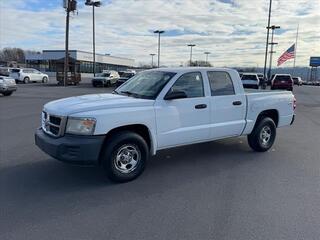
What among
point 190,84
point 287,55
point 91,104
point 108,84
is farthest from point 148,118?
point 287,55

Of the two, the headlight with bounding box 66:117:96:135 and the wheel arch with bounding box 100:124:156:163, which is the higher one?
the headlight with bounding box 66:117:96:135

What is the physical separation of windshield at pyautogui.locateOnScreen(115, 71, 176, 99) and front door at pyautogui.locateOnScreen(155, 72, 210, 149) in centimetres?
22

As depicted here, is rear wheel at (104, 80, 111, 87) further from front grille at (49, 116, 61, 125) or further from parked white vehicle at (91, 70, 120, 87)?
front grille at (49, 116, 61, 125)

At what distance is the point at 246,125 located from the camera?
7.18 metres

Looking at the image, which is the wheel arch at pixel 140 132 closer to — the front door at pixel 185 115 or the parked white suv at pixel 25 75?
the front door at pixel 185 115

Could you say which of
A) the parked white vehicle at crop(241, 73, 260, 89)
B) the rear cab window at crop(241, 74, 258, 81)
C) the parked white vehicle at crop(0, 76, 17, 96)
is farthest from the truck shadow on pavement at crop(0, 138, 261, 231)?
the rear cab window at crop(241, 74, 258, 81)

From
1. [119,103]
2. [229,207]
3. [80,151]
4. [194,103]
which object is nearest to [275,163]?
[194,103]

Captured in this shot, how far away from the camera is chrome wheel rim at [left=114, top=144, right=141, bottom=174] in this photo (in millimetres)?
5387

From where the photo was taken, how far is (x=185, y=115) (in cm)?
604

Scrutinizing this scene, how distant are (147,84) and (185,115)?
91cm

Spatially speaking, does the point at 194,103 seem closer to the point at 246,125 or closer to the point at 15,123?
the point at 246,125

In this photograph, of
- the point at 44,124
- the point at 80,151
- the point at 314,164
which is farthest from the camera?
the point at 314,164

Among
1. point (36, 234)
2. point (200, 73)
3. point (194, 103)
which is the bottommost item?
point (36, 234)

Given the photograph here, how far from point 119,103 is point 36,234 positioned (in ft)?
7.74
